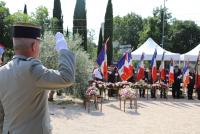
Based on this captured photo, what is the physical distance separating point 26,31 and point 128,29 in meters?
78.6

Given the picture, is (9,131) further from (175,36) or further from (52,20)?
(175,36)

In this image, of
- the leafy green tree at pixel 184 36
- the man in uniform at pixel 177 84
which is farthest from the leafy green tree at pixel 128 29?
the man in uniform at pixel 177 84

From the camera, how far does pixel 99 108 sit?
637 inches

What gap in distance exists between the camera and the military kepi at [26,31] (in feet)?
8.99

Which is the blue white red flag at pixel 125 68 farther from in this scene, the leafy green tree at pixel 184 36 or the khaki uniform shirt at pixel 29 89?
the leafy green tree at pixel 184 36

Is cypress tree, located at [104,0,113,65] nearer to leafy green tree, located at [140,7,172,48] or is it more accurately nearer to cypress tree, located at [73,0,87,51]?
cypress tree, located at [73,0,87,51]

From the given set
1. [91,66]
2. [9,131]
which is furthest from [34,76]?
[91,66]

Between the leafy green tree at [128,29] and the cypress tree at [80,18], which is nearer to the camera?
the cypress tree at [80,18]

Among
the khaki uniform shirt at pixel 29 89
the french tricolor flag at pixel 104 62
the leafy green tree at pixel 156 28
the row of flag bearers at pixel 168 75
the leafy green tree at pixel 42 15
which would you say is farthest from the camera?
the leafy green tree at pixel 156 28

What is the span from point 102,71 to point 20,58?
1699 cm

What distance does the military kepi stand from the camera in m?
2.74

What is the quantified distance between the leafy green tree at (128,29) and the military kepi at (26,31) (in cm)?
7426

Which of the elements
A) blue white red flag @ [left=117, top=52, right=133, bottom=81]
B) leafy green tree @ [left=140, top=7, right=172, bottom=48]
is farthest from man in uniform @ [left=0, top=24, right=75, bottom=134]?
leafy green tree @ [left=140, top=7, right=172, bottom=48]

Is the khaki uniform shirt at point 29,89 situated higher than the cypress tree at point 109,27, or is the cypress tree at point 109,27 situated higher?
the cypress tree at point 109,27
